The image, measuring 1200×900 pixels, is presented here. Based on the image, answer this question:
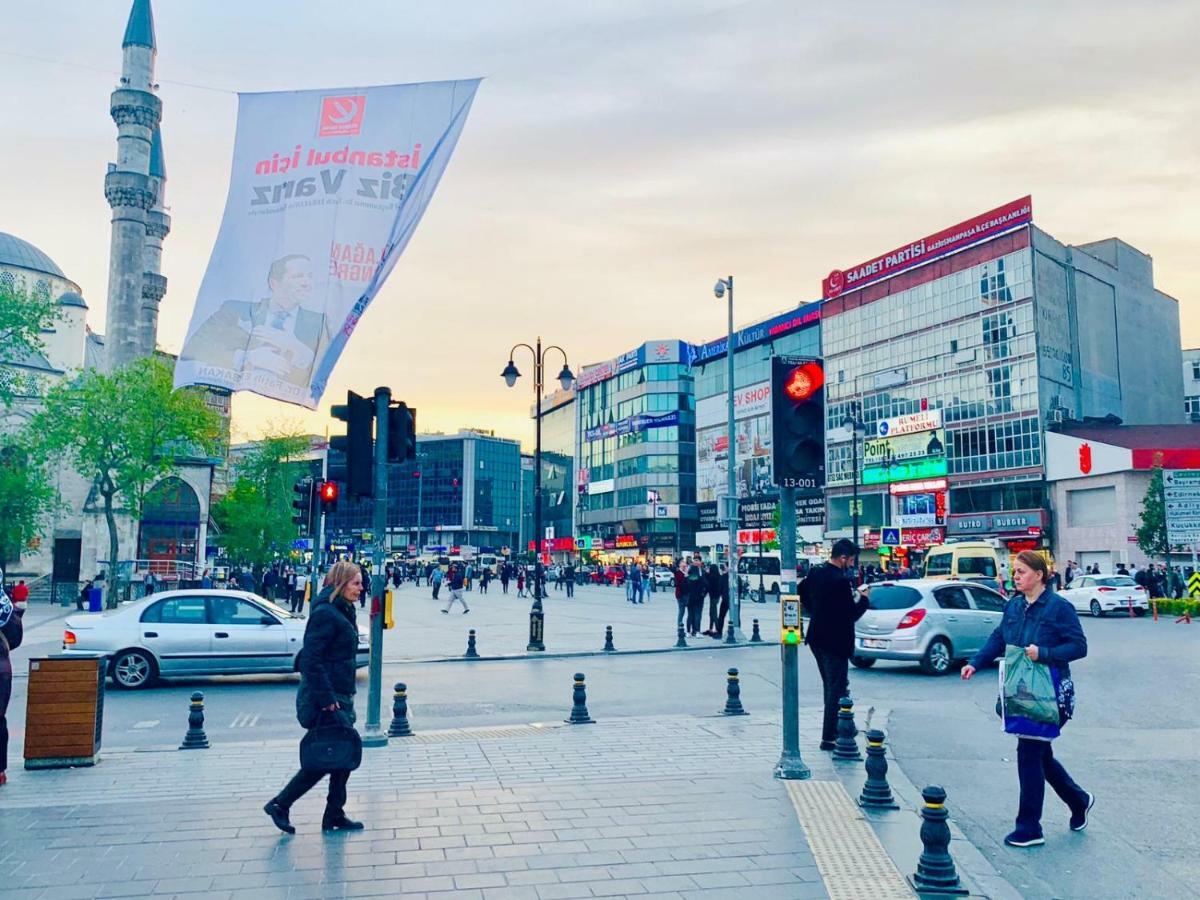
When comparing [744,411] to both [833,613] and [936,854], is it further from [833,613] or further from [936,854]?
[936,854]

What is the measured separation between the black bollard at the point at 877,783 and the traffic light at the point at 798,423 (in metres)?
2.23

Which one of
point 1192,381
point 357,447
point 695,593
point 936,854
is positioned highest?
point 1192,381

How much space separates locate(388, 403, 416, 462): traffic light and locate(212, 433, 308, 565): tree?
5802 centimetres

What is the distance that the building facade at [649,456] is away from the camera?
97750 millimetres

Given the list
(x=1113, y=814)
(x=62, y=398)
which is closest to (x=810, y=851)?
(x=1113, y=814)

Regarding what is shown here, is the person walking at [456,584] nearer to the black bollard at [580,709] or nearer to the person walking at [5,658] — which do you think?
the black bollard at [580,709]

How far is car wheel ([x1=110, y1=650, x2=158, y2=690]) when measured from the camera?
1460 centimetres

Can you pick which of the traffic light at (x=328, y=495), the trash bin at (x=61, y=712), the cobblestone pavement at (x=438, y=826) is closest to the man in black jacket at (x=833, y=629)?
the cobblestone pavement at (x=438, y=826)

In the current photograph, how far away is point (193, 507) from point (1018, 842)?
64656 millimetres

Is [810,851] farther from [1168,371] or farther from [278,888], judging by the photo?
[1168,371]

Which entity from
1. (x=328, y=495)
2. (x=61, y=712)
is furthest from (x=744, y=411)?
(x=61, y=712)

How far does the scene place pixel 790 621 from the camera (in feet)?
26.9

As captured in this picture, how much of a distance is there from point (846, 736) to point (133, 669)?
10.7 metres

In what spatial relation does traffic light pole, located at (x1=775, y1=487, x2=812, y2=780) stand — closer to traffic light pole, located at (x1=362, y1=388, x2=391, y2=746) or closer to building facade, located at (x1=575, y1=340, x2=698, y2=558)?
traffic light pole, located at (x1=362, y1=388, x2=391, y2=746)
